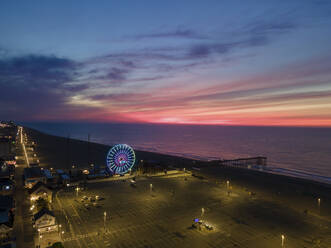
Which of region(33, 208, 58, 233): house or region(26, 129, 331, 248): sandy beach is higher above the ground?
region(33, 208, 58, 233): house

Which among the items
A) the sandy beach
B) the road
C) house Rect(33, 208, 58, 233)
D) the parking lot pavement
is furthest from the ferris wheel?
house Rect(33, 208, 58, 233)

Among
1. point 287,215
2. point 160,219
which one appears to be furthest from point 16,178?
point 287,215

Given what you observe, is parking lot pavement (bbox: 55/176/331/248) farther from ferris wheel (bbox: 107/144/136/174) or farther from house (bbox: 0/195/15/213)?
ferris wheel (bbox: 107/144/136/174)

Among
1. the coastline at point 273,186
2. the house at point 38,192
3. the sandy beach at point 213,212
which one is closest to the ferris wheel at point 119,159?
the sandy beach at point 213,212

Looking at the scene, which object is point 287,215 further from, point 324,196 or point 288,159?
point 288,159

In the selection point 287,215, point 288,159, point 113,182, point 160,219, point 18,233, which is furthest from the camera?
point 288,159

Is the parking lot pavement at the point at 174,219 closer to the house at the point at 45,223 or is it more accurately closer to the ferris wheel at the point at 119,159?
the house at the point at 45,223
